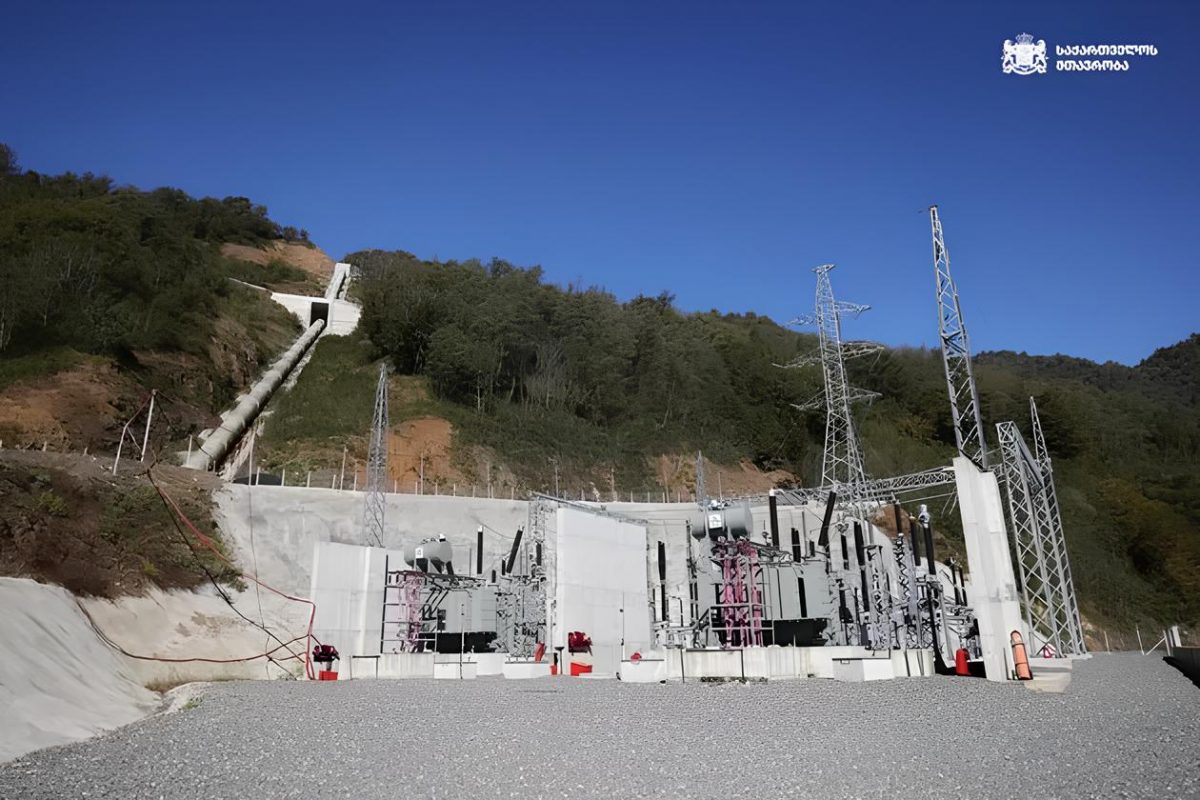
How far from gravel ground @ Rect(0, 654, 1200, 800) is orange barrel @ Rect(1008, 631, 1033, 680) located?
2.04 metres

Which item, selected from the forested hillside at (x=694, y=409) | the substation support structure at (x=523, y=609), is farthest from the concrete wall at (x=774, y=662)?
the forested hillside at (x=694, y=409)

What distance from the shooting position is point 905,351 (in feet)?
225

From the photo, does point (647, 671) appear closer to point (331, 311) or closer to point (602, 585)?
point (602, 585)

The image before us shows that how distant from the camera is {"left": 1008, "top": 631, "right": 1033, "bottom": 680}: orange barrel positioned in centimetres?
1647

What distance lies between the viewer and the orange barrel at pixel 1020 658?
1647 centimetres

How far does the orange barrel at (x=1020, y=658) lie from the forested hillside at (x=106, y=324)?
34313mm

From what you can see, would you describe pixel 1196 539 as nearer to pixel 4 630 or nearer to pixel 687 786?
pixel 687 786

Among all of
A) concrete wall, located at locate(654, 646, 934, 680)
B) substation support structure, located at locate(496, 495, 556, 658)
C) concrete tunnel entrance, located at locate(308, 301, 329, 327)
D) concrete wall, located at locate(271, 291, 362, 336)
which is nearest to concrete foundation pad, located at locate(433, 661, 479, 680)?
substation support structure, located at locate(496, 495, 556, 658)

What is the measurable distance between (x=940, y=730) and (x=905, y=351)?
64.6 metres

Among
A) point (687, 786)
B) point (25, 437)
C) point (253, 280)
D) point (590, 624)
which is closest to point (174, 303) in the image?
point (25, 437)

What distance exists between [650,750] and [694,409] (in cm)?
4678

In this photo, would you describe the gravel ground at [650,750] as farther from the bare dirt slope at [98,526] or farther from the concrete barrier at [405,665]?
the bare dirt slope at [98,526]

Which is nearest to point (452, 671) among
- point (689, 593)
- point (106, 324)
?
point (689, 593)

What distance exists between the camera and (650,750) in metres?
8.25
